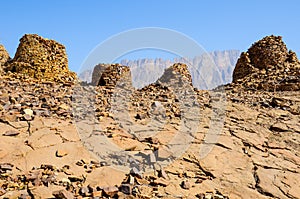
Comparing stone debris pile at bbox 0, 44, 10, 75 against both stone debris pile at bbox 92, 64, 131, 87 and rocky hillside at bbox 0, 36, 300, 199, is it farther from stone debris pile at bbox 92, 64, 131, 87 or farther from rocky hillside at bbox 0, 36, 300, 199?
rocky hillside at bbox 0, 36, 300, 199

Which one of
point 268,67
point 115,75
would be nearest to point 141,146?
point 115,75

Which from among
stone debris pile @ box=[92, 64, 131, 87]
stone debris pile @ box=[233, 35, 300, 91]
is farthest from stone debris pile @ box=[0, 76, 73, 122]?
stone debris pile @ box=[233, 35, 300, 91]

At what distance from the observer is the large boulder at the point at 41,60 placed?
11.6m

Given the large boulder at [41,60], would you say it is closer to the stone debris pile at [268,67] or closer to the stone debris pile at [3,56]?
the stone debris pile at [3,56]

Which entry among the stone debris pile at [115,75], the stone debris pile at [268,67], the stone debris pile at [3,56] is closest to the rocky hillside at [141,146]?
the stone debris pile at [268,67]

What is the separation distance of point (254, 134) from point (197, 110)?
129cm

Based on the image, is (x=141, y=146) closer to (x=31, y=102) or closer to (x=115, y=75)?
(x=31, y=102)

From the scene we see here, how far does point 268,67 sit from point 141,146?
419 inches

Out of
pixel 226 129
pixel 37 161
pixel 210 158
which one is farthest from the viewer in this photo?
pixel 226 129

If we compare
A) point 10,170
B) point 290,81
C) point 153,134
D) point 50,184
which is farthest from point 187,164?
point 290,81

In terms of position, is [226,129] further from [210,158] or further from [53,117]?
[53,117]

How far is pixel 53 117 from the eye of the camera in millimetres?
5082

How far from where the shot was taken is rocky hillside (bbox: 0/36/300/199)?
11.5 feet

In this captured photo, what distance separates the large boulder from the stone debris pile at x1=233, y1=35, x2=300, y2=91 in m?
6.76
